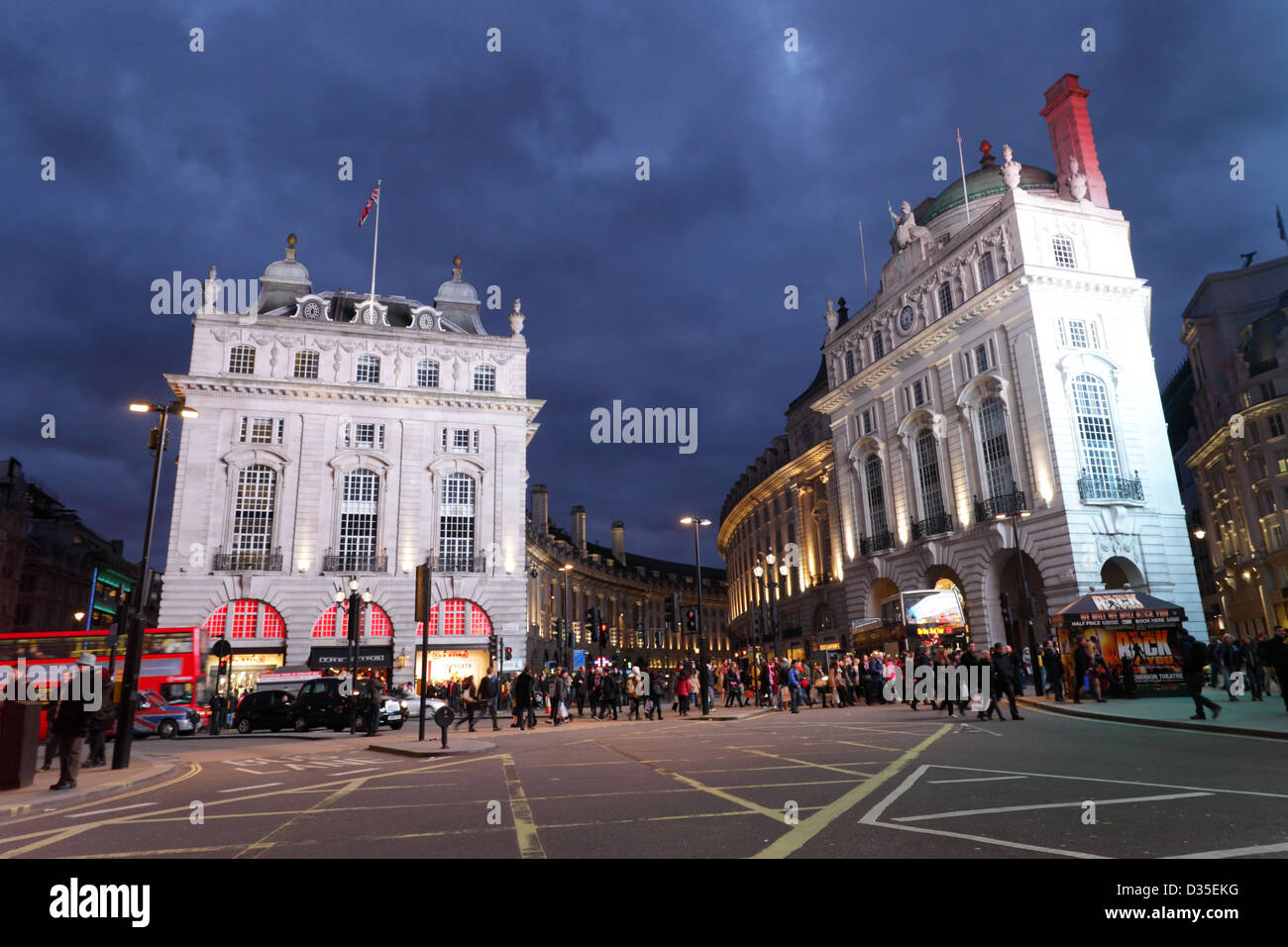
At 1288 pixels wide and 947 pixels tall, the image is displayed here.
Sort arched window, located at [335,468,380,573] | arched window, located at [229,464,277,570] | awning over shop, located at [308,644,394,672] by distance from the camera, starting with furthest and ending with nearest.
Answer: arched window, located at [335,468,380,573] < arched window, located at [229,464,277,570] < awning over shop, located at [308,644,394,672]

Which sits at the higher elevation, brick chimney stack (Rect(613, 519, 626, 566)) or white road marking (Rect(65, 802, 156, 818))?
brick chimney stack (Rect(613, 519, 626, 566))

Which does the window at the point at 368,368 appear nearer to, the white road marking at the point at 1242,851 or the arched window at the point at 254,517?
the arched window at the point at 254,517

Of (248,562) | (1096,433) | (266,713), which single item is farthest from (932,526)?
(248,562)

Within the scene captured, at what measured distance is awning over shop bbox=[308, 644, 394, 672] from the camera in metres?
42.6

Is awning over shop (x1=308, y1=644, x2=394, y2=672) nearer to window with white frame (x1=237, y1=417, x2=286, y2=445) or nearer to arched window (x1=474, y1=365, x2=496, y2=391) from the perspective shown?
window with white frame (x1=237, y1=417, x2=286, y2=445)

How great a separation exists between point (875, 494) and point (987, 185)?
1920cm

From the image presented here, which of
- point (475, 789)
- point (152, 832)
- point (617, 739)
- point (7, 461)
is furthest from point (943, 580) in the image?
point (7, 461)

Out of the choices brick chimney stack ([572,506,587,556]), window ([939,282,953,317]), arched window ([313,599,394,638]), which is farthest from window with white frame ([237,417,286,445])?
brick chimney stack ([572,506,587,556])

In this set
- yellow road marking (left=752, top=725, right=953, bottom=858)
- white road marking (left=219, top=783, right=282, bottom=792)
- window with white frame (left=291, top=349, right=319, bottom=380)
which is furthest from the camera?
window with white frame (left=291, top=349, right=319, bottom=380)

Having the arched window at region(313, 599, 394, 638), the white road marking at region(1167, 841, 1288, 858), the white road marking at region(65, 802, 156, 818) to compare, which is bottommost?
the white road marking at region(65, 802, 156, 818)

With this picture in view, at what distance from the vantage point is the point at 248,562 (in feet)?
142

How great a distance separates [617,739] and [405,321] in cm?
4158

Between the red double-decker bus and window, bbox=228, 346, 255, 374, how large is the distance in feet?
63.7
